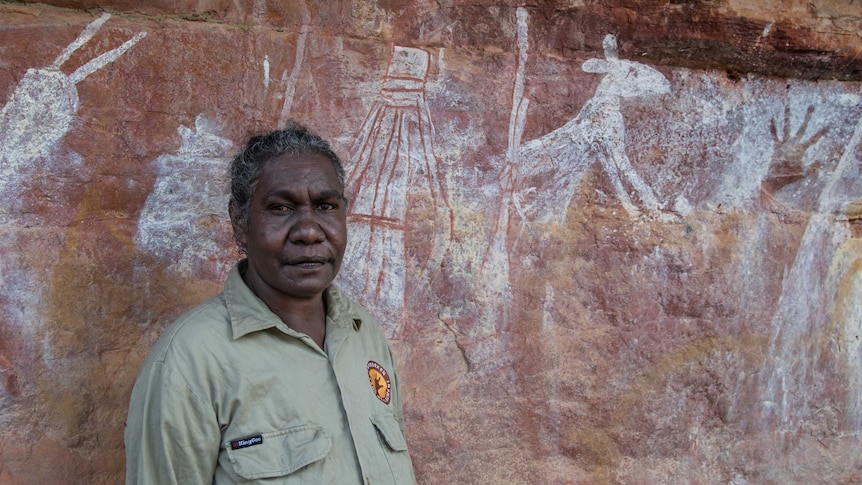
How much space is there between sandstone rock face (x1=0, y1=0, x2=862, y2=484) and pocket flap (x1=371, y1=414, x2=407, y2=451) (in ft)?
2.66

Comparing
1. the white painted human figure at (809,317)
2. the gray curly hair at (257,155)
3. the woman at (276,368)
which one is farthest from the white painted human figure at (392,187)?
the white painted human figure at (809,317)

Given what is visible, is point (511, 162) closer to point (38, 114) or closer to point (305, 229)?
point (305, 229)

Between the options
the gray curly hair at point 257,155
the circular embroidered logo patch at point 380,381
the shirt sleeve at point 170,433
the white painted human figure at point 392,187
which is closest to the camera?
the shirt sleeve at point 170,433

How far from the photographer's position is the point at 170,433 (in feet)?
5.18

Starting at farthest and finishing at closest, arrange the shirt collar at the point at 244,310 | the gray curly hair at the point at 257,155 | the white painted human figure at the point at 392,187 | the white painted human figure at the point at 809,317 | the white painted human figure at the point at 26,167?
the white painted human figure at the point at 809,317
the white painted human figure at the point at 392,187
the white painted human figure at the point at 26,167
the gray curly hair at the point at 257,155
the shirt collar at the point at 244,310

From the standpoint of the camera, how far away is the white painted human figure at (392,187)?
2.76 metres

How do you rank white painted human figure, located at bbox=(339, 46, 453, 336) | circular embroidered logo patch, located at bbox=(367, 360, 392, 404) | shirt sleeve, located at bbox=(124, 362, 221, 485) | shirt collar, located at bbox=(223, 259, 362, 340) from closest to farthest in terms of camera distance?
shirt sleeve, located at bbox=(124, 362, 221, 485) < shirt collar, located at bbox=(223, 259, 362, 340) < circular embroidered logo patch, located at bbox=(367, 360, 392, 404) < white painted human figure, located at bbox=(339, 46, 453, 336)

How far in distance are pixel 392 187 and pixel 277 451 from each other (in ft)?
4.43

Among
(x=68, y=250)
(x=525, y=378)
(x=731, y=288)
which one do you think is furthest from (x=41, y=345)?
(x=731, y=288)

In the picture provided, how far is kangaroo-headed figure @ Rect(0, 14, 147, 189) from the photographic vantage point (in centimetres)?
234

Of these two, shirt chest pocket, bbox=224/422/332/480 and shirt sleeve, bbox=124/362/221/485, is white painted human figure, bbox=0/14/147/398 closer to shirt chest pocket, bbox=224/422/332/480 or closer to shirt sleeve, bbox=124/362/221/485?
shirt sleeve, bbox=124/362/221/485

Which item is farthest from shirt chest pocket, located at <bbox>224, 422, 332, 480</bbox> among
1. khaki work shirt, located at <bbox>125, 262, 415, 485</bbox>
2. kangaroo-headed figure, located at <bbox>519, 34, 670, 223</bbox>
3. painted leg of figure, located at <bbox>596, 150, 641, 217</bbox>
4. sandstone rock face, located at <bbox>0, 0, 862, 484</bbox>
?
painted leg of figure, located at <bbox>596, 150, 641, 217</bbox>

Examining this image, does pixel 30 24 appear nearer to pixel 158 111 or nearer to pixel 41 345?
pixel 158 111

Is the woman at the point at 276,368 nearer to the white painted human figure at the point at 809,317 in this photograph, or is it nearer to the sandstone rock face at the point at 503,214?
the sandstone rock face at the point at 503,214
